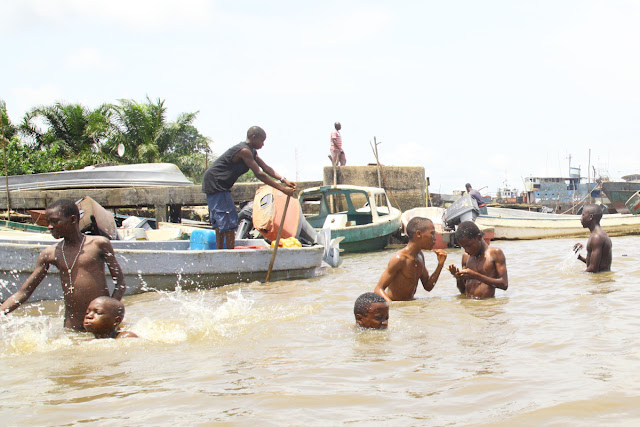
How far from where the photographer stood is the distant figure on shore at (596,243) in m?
7.16

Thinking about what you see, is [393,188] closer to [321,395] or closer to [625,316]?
[625,316]

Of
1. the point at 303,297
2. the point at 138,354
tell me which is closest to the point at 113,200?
the point at 303,297

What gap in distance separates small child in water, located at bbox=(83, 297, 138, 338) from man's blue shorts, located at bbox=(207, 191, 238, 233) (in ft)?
11.7

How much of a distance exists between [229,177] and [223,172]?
11 cm

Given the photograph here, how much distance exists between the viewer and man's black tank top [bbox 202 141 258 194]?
7.75 m

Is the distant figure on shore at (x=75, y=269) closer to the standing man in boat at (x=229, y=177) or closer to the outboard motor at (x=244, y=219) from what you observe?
the standing man in boat at (x=229, y=177)

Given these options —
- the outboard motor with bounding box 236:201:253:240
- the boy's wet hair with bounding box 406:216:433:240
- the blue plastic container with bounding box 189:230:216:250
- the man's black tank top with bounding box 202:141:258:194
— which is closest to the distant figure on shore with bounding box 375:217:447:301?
the boy's wet hair with bounding box 406:216:433:240

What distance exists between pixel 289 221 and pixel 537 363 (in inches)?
262

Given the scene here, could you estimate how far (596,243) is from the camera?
7191 millimetres

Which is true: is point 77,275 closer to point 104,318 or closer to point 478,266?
point 104,318

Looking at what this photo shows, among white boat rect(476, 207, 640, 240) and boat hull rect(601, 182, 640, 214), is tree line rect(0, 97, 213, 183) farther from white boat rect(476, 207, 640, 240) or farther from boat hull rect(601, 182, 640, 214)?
boat hull rect(601, 182, 640, 214)

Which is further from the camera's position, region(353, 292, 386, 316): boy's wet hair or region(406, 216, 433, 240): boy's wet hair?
region(406, 216, 433, 240): boy's wet hair

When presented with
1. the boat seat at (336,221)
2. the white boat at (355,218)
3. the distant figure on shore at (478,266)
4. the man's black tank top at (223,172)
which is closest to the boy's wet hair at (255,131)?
the man's black tank top at (223,172)

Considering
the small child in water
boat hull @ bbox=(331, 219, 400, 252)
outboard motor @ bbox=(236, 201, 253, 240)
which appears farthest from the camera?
boat hull @ bbox=(331, 219, 400, 252)
